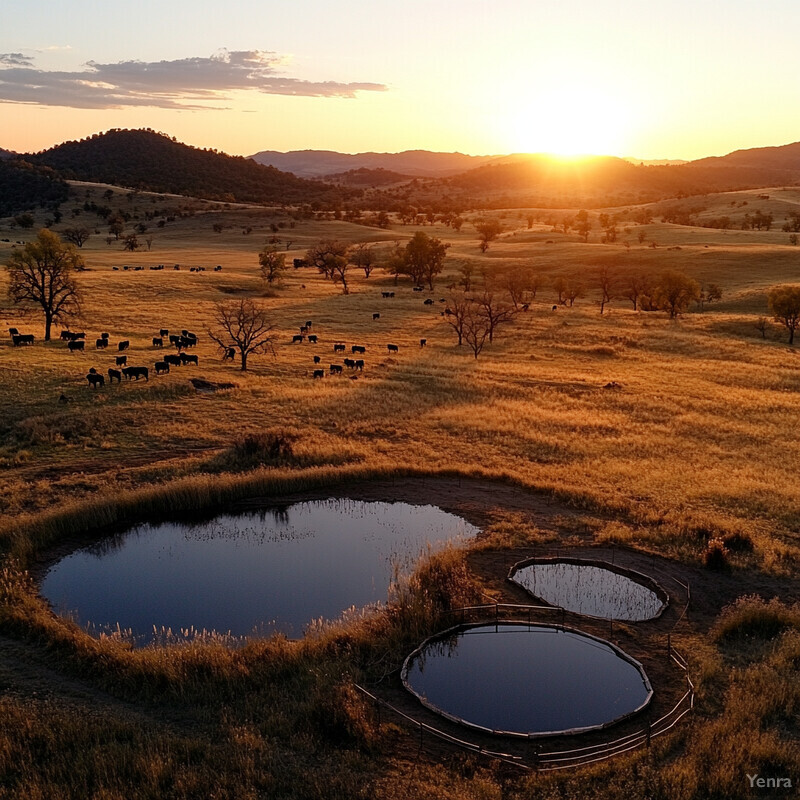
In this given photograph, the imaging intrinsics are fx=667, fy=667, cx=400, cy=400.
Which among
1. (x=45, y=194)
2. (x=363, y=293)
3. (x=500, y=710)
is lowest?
(x=500, y=710)

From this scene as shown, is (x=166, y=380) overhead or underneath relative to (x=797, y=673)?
overhead

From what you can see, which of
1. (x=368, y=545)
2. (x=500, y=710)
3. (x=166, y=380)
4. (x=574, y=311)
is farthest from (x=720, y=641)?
(x=574, y=311)

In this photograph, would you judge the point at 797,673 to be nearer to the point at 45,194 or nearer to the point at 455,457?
the point at 455,457

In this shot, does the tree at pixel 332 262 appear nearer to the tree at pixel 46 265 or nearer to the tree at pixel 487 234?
the tree at pixel 487 234

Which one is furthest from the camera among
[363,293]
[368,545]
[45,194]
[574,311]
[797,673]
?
[45,194]

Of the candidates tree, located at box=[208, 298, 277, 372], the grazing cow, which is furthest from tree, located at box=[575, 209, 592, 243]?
the grazing cow

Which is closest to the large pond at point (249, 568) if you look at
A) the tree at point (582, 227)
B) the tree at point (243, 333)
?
the tree at point (243, 333)

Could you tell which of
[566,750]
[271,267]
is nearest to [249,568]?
→ [566,750]

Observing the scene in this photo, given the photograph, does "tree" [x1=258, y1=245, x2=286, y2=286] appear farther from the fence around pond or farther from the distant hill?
the distant hill
